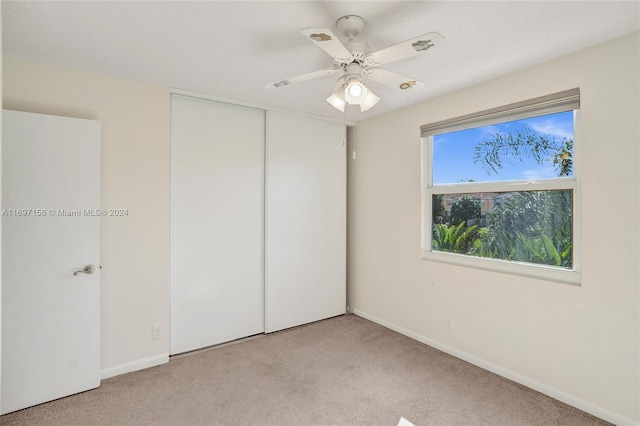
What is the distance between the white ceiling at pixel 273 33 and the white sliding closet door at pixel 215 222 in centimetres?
55

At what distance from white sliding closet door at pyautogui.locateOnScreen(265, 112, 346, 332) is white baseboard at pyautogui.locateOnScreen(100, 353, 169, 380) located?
3.35ft

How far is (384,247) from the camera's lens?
3689 mm

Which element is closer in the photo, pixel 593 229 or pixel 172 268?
pixel 593 229

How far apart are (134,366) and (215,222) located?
1343 mm

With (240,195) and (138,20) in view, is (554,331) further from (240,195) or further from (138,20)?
(138,20)

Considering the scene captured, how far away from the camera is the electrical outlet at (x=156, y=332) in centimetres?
280

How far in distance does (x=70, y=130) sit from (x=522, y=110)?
3301mm

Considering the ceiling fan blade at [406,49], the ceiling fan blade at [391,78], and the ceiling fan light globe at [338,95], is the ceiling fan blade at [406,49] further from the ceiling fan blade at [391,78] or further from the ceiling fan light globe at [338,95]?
the ceiling fan light globe at [338,95]

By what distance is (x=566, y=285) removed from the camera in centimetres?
229

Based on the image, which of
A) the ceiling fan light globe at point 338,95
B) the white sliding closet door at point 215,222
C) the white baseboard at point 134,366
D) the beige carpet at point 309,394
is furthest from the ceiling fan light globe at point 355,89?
the white baseboard at point 134,366

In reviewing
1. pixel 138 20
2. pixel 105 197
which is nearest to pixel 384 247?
pixel 105 197

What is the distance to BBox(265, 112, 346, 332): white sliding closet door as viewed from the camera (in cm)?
350

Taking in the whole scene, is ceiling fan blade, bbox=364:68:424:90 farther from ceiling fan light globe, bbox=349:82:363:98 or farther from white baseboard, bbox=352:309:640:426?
white baseboard, bbox=352:309:640:426

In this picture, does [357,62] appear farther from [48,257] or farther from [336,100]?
[48,257]
